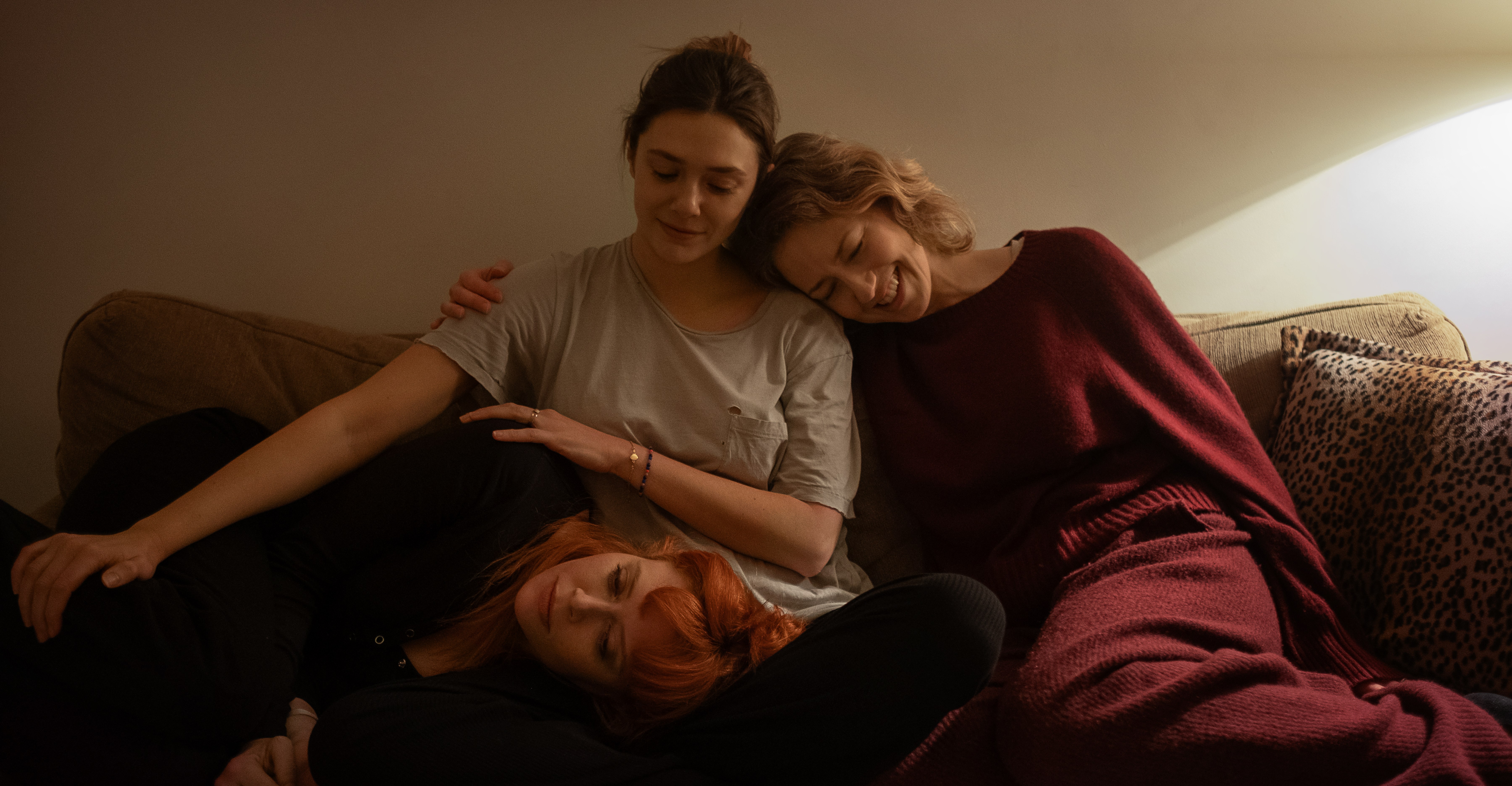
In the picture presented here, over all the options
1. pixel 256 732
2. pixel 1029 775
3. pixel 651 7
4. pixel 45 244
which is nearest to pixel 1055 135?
pixel 651 7

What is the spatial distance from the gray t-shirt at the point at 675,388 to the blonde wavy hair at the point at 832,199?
5.3 inches

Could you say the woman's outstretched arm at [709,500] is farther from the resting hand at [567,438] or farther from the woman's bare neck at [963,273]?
the woman's bare neck at [963,273]

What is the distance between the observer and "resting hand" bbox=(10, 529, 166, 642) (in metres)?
0.91

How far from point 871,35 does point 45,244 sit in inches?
64.3

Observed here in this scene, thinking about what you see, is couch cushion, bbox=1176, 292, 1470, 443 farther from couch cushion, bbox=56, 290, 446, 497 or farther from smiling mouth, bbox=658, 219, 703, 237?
couch cushion, bbox=56, 290, 446, 497

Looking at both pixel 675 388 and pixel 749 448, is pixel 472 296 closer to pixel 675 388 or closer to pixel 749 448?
pixel 675 388

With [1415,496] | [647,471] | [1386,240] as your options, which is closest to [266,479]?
[647,471]

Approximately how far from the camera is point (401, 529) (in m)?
1.17

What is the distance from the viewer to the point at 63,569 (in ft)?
3.06

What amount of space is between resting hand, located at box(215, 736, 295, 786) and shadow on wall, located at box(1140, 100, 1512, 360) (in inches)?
72.9

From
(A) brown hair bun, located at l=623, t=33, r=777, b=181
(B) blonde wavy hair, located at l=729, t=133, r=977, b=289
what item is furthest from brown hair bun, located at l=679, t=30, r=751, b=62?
(B) blonde wavy hair, located at l=729, t=133, r=977, b=289

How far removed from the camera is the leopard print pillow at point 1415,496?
Answer: 3.89 ft

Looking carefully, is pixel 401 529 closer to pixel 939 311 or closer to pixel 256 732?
pixel 256 732

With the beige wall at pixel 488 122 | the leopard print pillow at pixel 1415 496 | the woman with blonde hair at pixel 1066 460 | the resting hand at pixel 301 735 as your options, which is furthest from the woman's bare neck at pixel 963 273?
the resting hand at pixel 301 735
